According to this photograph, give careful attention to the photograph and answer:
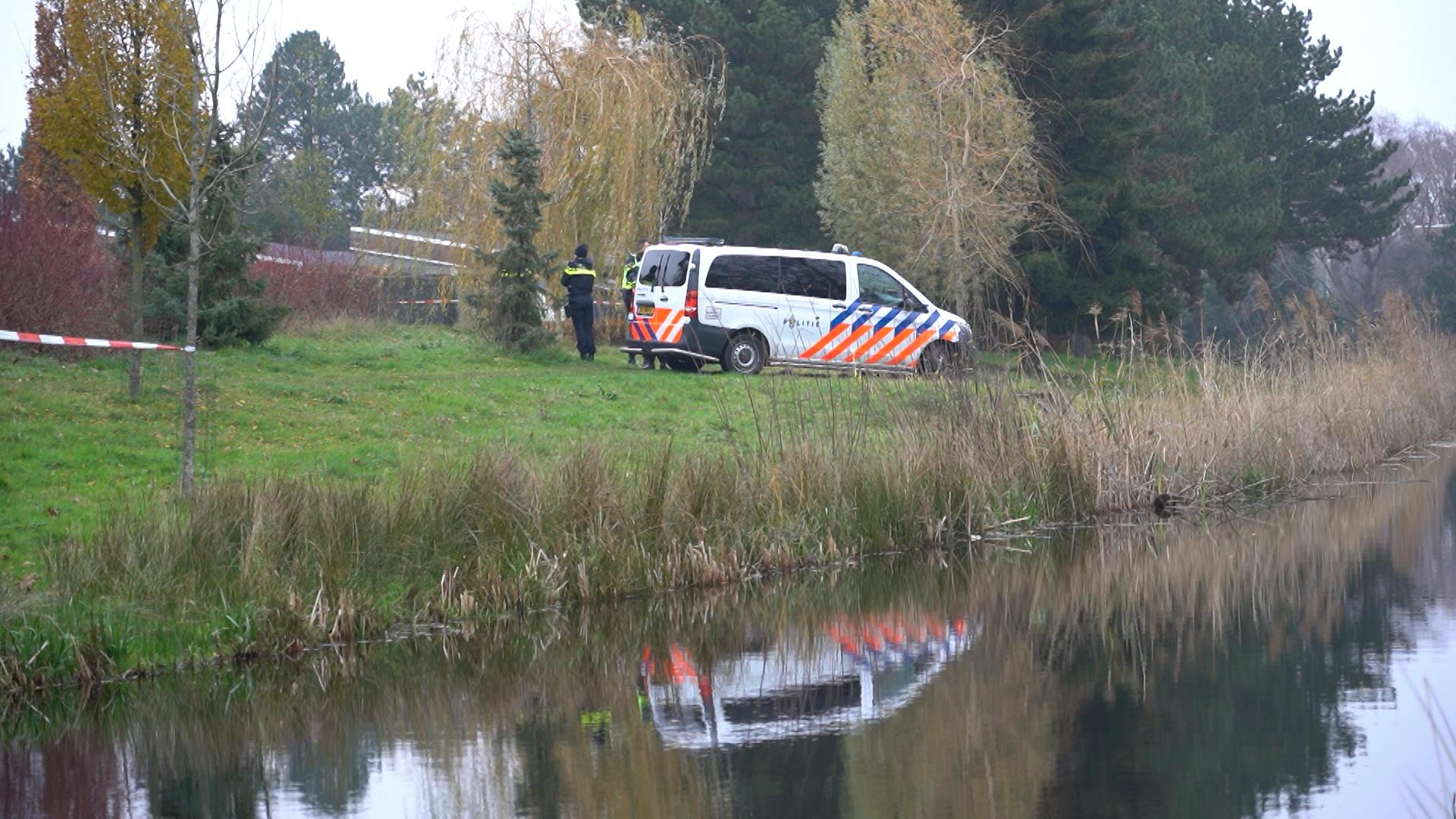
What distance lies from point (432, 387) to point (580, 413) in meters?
2.03

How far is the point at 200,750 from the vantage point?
26.6 ft

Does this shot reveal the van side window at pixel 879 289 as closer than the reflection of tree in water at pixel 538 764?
No

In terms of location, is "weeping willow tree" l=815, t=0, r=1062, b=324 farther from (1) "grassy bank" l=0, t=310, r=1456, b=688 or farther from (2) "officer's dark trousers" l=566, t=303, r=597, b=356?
(1) "grassy bank" l=0, t=310, r=1456, b=688

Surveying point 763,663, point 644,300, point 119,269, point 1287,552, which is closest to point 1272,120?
point 644,300

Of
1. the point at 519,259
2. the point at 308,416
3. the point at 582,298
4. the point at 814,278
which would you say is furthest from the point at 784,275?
the point at 308,416

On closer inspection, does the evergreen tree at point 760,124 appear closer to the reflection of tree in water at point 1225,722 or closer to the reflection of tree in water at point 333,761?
the reflection of tree in water at point 1225,722

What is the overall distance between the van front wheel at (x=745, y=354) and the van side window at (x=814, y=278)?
84 cm

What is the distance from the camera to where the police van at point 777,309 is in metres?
23.7

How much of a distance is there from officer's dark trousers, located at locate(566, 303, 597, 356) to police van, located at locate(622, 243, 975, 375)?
1.47 m

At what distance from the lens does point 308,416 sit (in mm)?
17250

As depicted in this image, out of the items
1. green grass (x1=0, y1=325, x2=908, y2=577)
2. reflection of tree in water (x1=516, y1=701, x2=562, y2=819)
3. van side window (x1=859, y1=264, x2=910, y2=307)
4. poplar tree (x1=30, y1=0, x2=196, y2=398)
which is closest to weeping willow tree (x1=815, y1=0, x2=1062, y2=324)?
van side window (x1=859, y1=264, x2=910, y2=307)

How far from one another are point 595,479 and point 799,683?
2910 mm

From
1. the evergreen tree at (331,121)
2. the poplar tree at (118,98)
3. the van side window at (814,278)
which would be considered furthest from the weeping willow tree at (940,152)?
the evergreen tree at (331,121)

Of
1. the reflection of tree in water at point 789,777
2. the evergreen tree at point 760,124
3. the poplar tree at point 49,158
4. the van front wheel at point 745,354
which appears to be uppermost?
the evergreen tree at point 760,124
